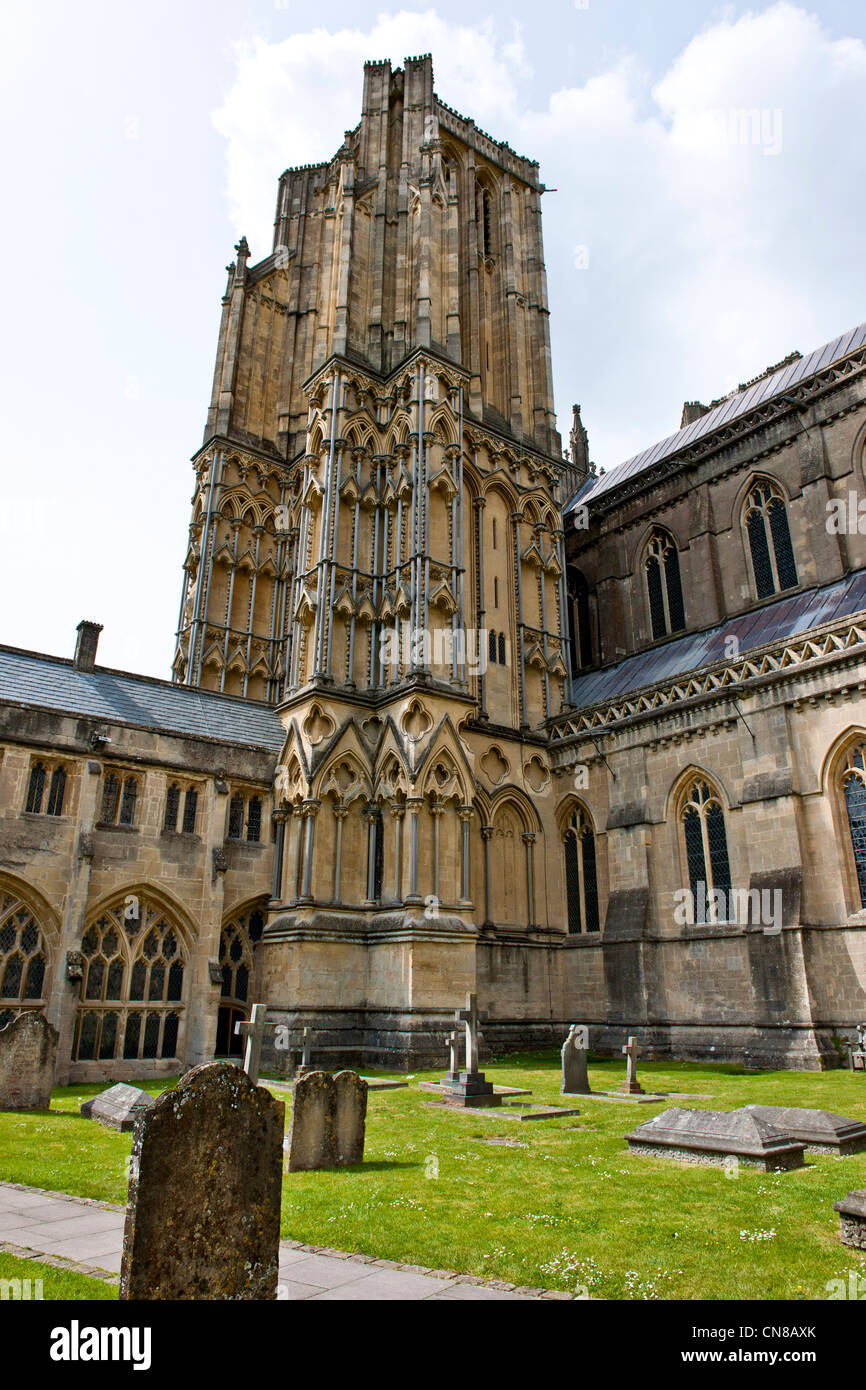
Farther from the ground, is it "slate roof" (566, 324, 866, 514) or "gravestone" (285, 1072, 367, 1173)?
"slate roof" (566, 324, 866, 514)

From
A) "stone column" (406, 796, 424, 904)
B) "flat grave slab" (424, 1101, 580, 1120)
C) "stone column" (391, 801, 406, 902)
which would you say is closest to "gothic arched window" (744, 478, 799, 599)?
"stone column" (406, 796, 424, 904)

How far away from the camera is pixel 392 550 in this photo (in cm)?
2581

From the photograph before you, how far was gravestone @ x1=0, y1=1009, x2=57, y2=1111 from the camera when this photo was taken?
43.4 feet

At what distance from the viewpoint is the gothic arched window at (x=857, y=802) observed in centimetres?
1883

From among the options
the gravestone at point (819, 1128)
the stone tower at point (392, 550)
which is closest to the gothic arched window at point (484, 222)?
the stone tower at point (392, 550)

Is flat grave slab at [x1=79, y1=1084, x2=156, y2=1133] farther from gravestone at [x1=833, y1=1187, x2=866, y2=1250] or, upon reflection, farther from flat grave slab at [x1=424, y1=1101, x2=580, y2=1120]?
gravestone at [x1=833, y1=1187, x2=866, y2=1250]

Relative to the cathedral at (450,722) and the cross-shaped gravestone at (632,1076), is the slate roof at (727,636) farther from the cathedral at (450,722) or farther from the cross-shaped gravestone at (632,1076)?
the cross-shaped gravestone at (632,1076)

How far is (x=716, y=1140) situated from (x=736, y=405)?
30.0 m

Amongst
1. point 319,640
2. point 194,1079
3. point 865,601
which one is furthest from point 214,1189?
point 865,601

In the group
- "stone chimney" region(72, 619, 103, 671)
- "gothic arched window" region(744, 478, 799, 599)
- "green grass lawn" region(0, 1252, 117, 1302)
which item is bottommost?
"green grass lawn" region(0, 1252, 117, 1302)

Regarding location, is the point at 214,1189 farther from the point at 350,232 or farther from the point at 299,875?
the point at 350,232

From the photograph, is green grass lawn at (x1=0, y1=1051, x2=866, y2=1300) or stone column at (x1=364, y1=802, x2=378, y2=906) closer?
green grass lawn at (x1=0, y1=1051, x2=866, y2=1300)

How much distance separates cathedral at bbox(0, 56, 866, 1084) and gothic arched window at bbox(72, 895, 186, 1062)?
0.07 m
